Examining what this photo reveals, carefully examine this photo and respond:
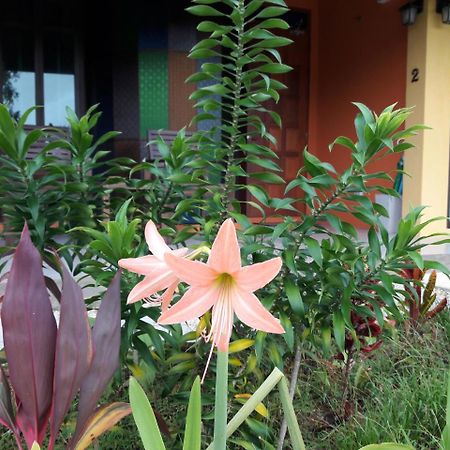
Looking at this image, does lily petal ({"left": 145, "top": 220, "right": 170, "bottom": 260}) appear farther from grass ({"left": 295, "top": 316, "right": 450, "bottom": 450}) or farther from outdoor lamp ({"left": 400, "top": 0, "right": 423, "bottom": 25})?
outdoor lamp ({"left": 400, "top": 0, "right": 423, "bottom": 25})

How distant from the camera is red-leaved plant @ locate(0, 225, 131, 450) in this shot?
833mm

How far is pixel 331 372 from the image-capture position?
6.43ft

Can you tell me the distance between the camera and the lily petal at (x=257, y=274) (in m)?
0.50

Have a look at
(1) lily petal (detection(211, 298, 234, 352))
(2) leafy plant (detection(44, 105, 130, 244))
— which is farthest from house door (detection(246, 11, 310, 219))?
(1) lily petal (detection(211, 298, 234, 352))

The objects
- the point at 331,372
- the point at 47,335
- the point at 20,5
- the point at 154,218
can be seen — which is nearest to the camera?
the point at 47,335

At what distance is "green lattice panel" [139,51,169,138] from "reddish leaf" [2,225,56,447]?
5400 millimetres

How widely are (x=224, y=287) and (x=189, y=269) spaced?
2.0 inches

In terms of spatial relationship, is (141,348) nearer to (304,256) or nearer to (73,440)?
(73,440)

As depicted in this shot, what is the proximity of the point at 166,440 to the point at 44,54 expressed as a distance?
595cm

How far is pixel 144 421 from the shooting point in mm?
720

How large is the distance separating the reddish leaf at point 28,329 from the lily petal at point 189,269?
0.42 meters

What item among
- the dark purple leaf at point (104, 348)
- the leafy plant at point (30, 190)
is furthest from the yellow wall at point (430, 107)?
the dark purple leaf at point (104, 348)

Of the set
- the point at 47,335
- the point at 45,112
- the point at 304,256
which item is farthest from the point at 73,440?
the point at 45,112

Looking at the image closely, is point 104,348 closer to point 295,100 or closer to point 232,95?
point 232,95
